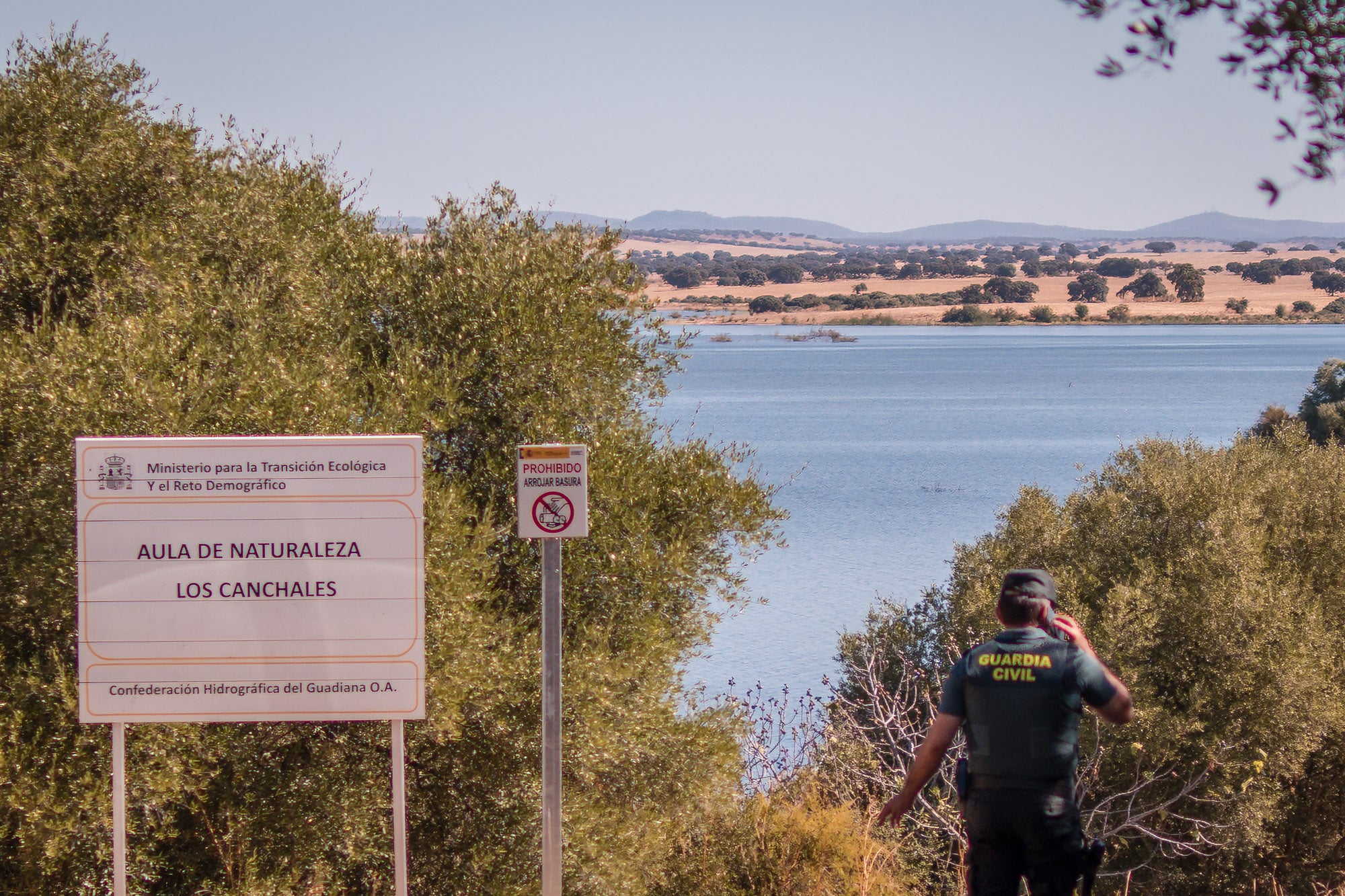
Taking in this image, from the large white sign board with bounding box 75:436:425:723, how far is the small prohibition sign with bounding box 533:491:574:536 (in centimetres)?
72

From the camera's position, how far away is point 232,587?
5715mm

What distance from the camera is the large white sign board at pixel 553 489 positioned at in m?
5.93

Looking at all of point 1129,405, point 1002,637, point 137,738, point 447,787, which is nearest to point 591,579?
point 447,787

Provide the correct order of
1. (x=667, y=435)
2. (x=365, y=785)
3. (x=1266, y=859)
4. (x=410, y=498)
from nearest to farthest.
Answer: (x=410, y=498) < (x=365, y=785) < (x=667, y=435) < (x=1266, y=859)

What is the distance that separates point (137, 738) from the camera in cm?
863

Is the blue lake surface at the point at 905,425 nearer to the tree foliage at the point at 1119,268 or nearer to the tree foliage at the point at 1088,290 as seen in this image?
the tree foliage at the point at 1088,290

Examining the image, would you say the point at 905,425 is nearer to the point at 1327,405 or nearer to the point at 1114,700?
the point at 1327,405

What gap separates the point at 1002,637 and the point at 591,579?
25.7ft

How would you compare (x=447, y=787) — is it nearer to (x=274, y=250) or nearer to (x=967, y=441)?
(x=274, y=250)

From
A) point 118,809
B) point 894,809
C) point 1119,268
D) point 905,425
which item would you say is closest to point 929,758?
point 894,809

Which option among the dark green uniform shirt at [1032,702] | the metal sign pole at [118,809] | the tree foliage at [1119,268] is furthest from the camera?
the tree foliage at [1119,268]

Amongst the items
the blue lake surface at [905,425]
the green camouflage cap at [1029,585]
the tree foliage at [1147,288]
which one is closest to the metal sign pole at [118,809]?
the green camouflage cap at [1029,585]

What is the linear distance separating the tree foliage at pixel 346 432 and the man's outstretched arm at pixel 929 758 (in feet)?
18.2

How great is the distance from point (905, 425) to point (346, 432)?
61984 millimetres
